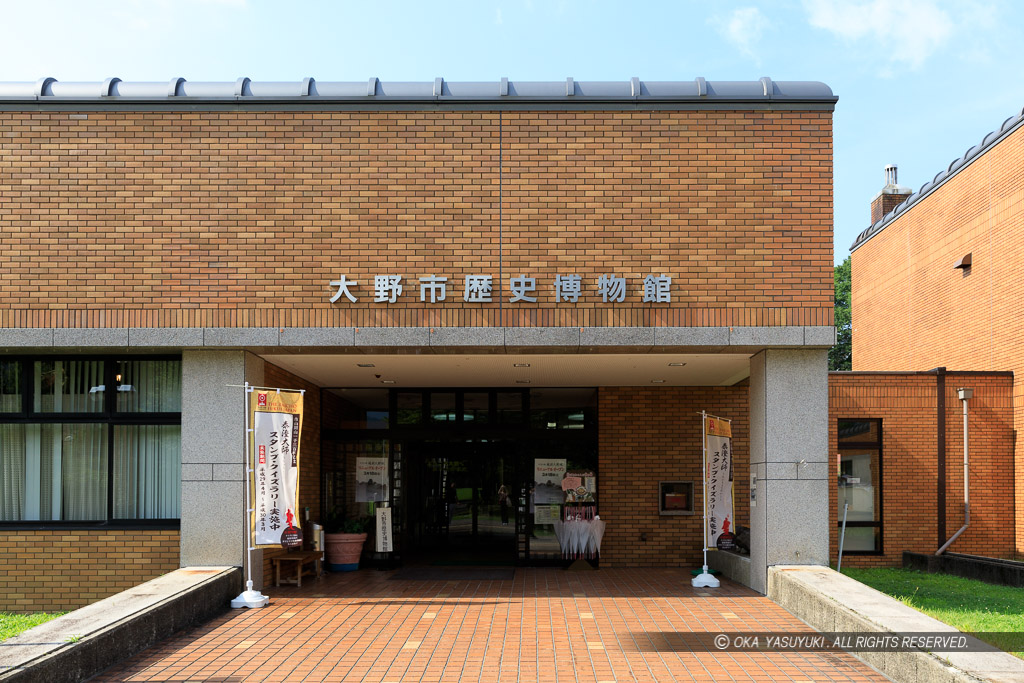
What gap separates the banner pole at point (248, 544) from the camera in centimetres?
1052

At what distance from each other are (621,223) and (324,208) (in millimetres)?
3560

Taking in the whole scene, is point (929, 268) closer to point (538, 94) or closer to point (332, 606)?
point (538, 94)

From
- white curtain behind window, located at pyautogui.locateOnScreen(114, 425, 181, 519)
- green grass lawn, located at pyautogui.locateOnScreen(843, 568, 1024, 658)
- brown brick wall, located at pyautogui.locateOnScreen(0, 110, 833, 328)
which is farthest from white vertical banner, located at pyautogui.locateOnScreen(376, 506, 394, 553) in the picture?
green grass lawn, located at pyautogui.locateOnScreen(843, 568, 1024, 658)

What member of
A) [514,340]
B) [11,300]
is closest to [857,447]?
[514,340]

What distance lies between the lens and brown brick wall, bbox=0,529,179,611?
11438 mm

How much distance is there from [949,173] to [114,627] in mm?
18037

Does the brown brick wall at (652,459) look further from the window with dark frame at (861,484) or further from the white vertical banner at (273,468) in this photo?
the white vertical banner at (273,468)

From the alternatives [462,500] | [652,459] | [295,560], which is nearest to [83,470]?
[295,560]

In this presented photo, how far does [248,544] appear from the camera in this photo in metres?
10.9

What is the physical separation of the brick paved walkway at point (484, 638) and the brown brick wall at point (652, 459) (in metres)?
2.68

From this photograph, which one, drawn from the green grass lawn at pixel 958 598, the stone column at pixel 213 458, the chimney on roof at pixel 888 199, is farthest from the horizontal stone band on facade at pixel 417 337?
the chimney on roof at pixel 888 199

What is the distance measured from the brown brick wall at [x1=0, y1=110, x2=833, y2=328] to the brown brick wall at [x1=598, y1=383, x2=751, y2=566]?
451 cm

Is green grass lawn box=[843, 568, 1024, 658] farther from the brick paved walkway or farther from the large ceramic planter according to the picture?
the large ceramic planter

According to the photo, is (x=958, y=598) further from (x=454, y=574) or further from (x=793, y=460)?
(x=454, y=574)
